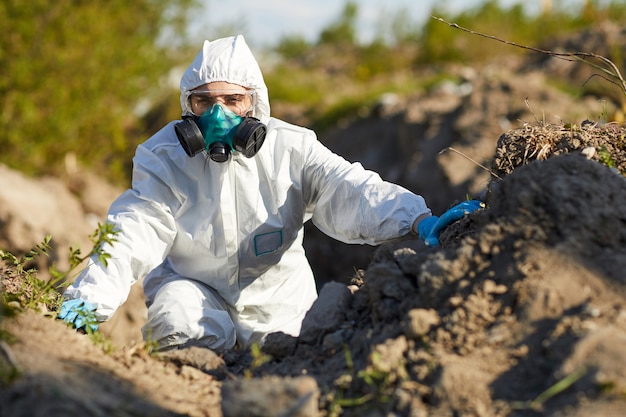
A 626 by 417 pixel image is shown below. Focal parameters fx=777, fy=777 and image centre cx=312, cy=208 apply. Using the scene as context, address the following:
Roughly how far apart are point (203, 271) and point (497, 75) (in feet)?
26.1

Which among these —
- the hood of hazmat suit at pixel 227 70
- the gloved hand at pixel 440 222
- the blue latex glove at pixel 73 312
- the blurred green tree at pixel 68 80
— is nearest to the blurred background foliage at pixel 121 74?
the blurred green tree at pixel 68 80

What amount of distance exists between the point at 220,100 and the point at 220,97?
0.02 meters

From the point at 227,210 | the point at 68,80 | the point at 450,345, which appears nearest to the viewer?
the point at 450,345

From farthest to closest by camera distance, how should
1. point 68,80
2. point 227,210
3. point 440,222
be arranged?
point 68,80
point 227,210
point 440,222

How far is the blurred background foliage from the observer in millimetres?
11445

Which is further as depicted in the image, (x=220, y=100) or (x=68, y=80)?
(x=68, y=80)

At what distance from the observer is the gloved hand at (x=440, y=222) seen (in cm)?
345

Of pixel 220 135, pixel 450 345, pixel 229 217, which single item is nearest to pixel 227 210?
pixel 229 217

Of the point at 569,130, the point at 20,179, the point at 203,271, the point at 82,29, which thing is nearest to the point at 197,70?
the point at 203,271

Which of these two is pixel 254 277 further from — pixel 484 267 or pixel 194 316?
pixel 484 267

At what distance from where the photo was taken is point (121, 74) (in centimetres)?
1246

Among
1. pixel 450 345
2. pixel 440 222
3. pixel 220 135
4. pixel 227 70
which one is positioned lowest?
pixel 450 345

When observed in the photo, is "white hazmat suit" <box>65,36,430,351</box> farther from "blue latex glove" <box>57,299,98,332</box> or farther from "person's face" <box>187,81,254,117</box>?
"blue latex glove" <box>57,299,98,332</box>

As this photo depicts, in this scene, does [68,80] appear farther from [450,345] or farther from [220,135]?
[450,345]
